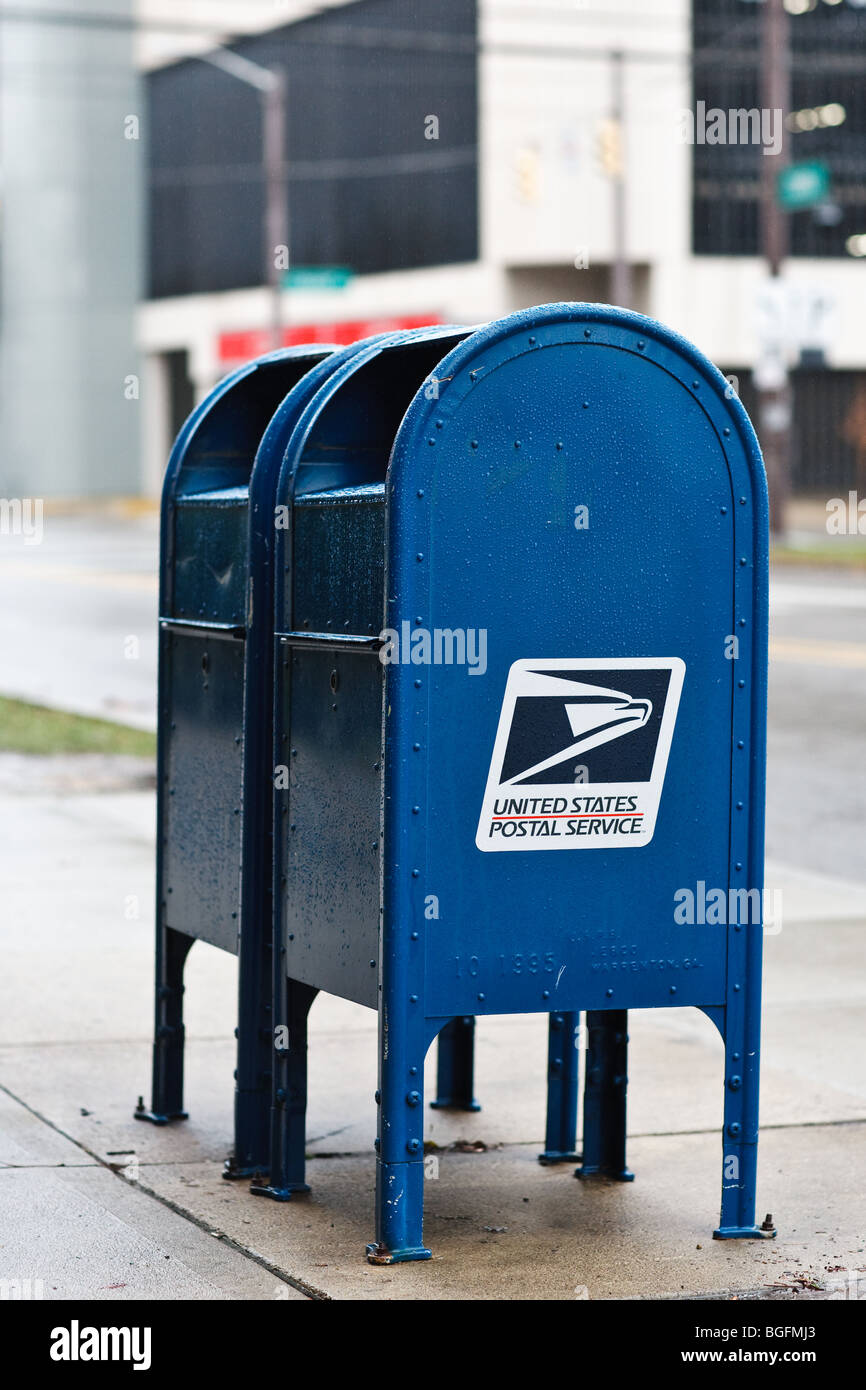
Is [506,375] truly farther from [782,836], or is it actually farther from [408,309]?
[408,309]

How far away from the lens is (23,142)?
58.5 m

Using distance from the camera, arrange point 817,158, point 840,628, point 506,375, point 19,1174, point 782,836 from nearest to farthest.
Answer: point 506,375, point 19,1174, point 782,836, point 840,628, point 817,158

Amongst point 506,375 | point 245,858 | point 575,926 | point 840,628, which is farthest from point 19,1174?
point 840,628

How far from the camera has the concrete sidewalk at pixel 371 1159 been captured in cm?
445

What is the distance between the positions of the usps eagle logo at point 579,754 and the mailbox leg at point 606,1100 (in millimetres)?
716

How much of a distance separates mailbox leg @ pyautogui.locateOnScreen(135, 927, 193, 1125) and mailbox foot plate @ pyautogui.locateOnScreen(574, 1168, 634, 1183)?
1149 millimetres

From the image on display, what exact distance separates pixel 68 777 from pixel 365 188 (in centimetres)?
4107

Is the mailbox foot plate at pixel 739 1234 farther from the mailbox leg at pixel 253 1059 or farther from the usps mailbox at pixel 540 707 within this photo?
the mailbox leg at pixel 253 1059

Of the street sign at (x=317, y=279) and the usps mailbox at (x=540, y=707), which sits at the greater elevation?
the street sign at (x=317, y=279)

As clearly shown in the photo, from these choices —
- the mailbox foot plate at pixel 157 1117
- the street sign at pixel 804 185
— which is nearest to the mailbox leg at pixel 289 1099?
the mailbox foot plate at pixel 157 1117

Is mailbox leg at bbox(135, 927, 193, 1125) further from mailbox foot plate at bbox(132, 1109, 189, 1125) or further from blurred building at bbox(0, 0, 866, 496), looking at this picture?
blurred building at bbox(0, 0, 866, 496)

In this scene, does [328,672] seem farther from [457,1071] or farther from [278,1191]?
[457,1071]

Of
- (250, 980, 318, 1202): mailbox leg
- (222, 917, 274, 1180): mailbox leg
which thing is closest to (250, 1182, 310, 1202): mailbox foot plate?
(250, 980, 318, 1202): mailbox leg

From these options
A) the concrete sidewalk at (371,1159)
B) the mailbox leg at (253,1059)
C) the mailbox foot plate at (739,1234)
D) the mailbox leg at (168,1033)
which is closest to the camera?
the concrete sidewalk at (371,1159)
